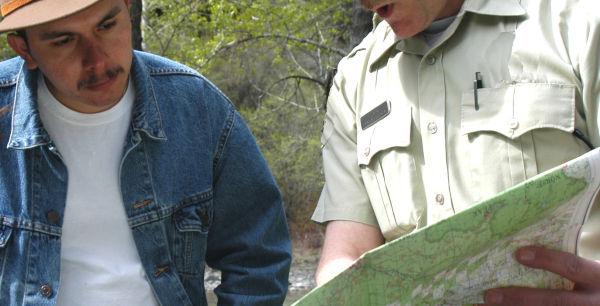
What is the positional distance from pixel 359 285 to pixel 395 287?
10cm

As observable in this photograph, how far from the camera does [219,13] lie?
26.5ft

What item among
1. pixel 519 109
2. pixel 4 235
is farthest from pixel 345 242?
pixel 4 235

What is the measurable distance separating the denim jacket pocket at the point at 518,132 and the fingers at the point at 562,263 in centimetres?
31

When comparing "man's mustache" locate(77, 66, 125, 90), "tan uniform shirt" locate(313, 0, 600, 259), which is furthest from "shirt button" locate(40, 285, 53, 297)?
"tan uniform shirt" locate(313, 0, 600, 259)

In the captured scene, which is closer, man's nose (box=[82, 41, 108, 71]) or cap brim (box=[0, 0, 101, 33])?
cap brim (box=[0, 0, 101, 33])

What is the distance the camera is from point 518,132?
184cm

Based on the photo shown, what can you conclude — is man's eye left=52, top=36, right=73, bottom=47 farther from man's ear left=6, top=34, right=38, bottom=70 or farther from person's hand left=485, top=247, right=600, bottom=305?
person's hand left=485, top=247, right=600, bottom=305

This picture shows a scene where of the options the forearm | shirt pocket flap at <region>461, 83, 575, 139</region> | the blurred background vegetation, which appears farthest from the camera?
the blurred background vegetation

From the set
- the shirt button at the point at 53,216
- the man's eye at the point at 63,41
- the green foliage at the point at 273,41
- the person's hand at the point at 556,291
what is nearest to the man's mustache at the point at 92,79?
the man's eye at the point at 63,41

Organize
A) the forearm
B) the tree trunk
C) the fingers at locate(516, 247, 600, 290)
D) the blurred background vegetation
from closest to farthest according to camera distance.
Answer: the fingers at locate(516, 247, 600, 290)
the forearm
the tree trunk
the blurred background vegetation

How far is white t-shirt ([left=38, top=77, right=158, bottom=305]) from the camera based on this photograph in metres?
2.07

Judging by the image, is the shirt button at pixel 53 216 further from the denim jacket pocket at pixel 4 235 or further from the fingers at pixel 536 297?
the fingers at pixel 536 297

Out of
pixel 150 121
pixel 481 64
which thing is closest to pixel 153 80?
pixel 150 121

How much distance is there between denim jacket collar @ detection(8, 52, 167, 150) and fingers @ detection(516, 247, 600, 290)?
1.20 metres
